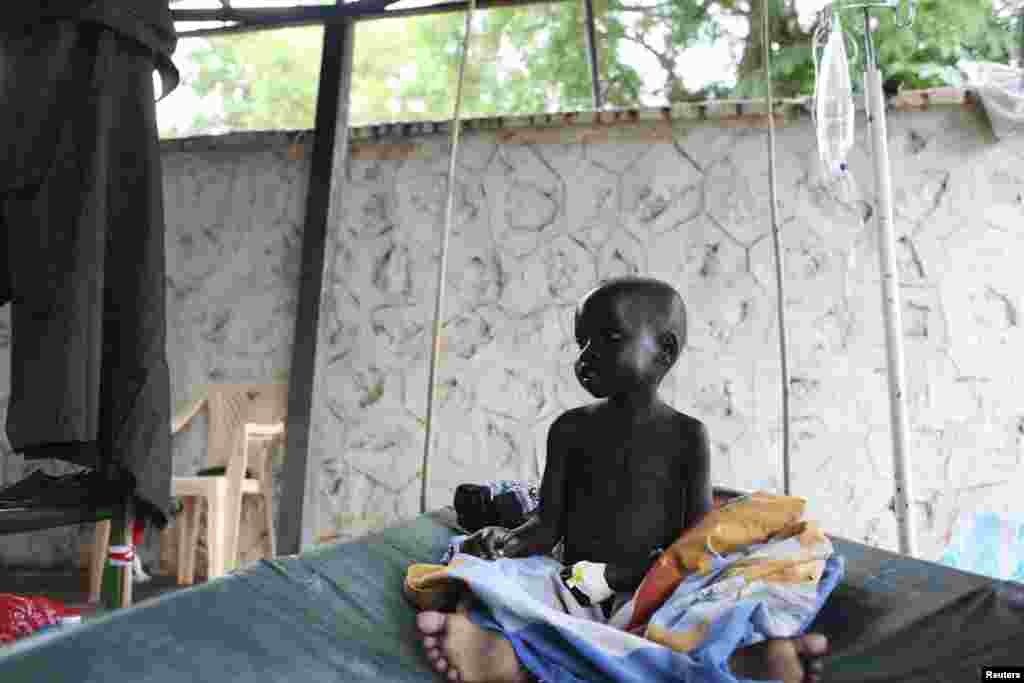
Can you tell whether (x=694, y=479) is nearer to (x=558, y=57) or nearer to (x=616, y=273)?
(x=616, y=273)

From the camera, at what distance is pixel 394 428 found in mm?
4031

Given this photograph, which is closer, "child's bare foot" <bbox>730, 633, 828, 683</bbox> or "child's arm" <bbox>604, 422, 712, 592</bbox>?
"child's bare foot" <bbox>730, 633, 828, 683</bbox>

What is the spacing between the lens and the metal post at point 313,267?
12.0 ft

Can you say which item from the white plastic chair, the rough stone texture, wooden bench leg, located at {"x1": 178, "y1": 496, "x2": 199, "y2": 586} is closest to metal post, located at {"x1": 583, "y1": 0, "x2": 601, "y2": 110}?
the rough stone texture

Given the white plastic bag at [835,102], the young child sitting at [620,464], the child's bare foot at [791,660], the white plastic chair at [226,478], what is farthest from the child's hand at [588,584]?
the white plastic chair at [226,478]

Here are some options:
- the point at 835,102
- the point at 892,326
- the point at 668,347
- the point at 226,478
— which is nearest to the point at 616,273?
the point at 835,102

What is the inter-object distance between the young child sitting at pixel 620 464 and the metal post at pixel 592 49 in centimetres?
285

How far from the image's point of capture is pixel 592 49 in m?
4.27

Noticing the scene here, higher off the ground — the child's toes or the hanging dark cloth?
the hanging dark cloth

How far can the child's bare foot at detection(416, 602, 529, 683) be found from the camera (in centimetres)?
109

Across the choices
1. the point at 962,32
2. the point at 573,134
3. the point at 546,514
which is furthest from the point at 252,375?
the point at 962,32

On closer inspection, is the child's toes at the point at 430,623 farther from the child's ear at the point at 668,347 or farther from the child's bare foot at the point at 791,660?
the child's ear at the point at 668,347

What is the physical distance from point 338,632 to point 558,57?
5.44 metres

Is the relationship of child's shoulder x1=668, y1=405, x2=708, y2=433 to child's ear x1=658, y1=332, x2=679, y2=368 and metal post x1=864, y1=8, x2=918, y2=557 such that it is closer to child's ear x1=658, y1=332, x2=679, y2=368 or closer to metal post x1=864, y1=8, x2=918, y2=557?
child's ear x1=658, y1=332, x2=679, y2=368
